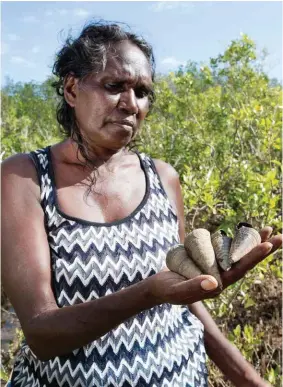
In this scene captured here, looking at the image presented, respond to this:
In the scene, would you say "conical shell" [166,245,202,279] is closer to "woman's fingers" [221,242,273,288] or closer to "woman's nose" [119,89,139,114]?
"woman's fingers" [221,242,273,288]

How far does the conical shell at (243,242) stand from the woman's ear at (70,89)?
0.70 m

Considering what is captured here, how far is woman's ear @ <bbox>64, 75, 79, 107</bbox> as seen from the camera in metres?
1.74

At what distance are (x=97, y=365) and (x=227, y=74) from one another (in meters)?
3.99

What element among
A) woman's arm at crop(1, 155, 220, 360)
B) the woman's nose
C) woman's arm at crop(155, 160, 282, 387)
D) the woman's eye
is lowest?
woman's arm at crop(155, 160, 282, 387)

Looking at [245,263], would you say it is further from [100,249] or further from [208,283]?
[100,249]

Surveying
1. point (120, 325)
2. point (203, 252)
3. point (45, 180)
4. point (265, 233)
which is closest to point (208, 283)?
point (203, 252)

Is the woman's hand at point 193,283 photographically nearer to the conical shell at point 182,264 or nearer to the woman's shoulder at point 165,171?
the conical shell at point 182,264

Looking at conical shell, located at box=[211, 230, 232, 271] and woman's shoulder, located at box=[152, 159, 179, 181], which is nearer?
conical shell, located at box=[211, 230, 232, 271]

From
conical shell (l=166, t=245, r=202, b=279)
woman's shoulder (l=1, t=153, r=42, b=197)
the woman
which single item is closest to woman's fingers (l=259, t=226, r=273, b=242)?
the woman

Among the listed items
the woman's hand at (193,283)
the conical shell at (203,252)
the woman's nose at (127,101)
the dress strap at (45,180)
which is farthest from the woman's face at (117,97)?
the woman's hand at (193,283)

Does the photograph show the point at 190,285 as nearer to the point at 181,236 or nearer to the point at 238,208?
the point at 181,236

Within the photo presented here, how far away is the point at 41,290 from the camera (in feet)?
4.66

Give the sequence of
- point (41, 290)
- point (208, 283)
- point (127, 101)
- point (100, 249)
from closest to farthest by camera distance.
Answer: point (208, 283), point (41, 290), point (100, 249), point (127, 101)

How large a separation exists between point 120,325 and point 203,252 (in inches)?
14.8
